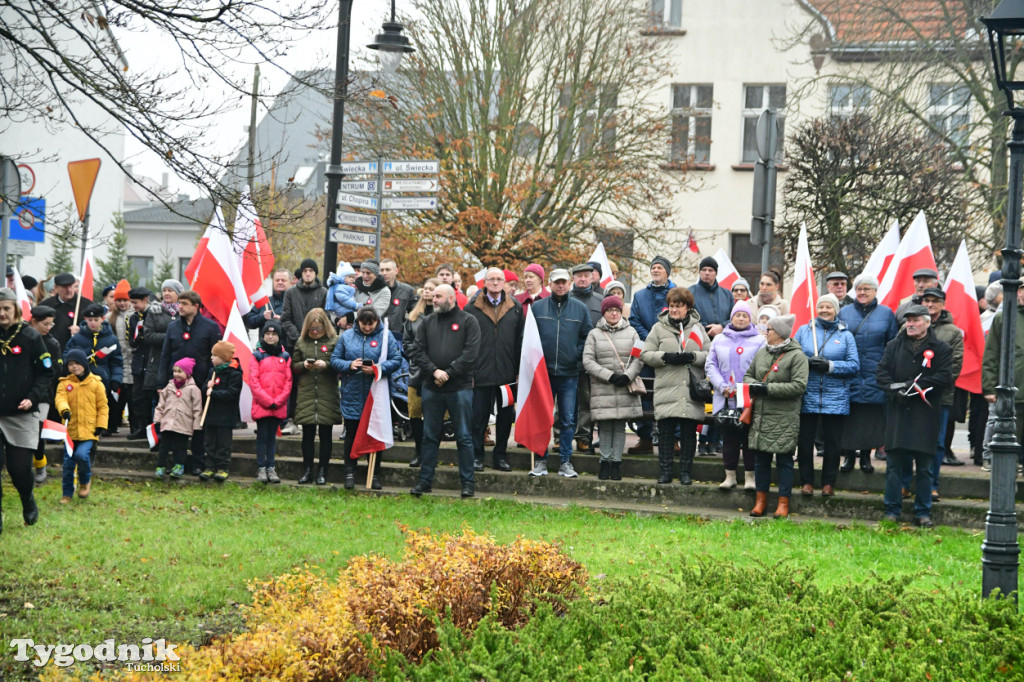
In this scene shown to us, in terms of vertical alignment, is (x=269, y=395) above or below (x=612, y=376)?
below

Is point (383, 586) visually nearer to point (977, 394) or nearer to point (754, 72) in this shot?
point (977, 394)

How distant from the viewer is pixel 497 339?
13250 mm

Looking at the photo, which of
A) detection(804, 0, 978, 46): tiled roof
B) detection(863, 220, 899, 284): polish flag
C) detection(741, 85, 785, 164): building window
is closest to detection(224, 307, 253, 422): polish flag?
detection(863, 220, 899, 284): polish flag

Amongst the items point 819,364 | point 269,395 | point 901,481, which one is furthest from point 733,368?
point 269,395

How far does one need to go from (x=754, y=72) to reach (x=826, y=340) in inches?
881

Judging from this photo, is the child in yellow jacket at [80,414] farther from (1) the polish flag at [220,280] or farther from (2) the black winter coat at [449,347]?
(2) the black winter coat at [449,347]

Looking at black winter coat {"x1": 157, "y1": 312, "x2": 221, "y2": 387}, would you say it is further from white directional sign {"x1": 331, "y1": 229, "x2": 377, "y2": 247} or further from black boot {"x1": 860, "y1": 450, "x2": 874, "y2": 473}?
black boot {"x1": 860, "y1": 450, "x2": 874, "y2": 473}

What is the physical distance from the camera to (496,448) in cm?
1330

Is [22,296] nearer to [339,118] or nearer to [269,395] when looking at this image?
[269,395]

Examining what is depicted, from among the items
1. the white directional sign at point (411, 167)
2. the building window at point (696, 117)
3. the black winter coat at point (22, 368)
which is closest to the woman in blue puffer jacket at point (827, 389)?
the white directional sign at point (411, 167)

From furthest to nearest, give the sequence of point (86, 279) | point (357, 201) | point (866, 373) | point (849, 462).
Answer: point (86, 279) → point (357, 201) → point (849, 462) → point (866, 373)

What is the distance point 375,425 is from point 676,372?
3315mm

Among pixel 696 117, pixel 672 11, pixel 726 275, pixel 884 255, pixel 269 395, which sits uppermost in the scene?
pixel 672 11

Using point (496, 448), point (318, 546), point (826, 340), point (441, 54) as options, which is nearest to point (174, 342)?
point (496, 448)
